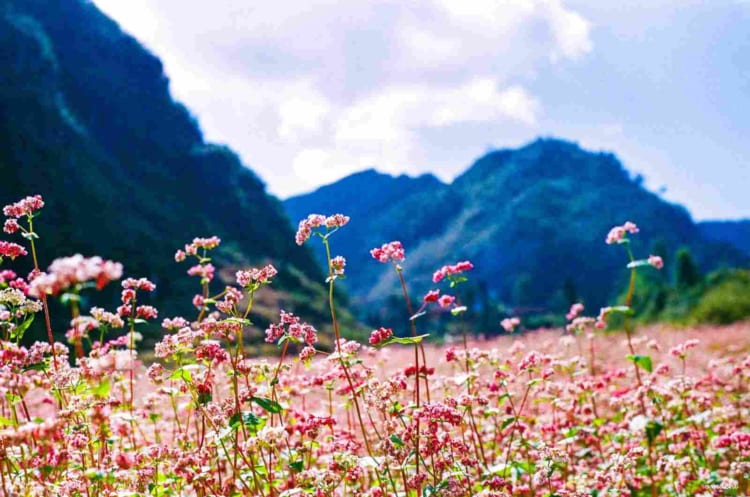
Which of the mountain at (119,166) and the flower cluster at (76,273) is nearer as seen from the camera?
the flower cluster at (76,273)

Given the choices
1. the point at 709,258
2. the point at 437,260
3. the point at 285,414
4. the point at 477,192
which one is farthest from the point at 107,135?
the point at 477,192

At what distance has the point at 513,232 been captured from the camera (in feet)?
525

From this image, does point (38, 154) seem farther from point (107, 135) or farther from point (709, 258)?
point (709, 258)

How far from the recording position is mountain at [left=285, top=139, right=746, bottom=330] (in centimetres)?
14150

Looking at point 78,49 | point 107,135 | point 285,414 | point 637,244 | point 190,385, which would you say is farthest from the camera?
point 637,244

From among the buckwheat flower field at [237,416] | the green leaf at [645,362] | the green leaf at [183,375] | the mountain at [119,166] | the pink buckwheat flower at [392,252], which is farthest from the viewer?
the mountain at [119,166]

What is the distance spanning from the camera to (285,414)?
478cm

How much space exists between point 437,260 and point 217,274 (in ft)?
355

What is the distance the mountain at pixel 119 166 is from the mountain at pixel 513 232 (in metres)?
64.2

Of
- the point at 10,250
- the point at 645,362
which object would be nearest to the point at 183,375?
the point at 10,250

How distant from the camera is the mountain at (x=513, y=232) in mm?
141500

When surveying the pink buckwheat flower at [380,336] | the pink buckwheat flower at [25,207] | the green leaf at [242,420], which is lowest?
the green leaf at [242,420]

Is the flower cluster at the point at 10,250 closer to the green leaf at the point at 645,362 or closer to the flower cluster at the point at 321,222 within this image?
the flower cluster at the point at 321,222

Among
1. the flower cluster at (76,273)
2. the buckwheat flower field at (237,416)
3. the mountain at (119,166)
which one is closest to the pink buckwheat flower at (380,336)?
the buckwheat flower field at (237,416)
